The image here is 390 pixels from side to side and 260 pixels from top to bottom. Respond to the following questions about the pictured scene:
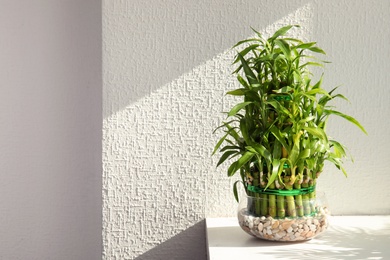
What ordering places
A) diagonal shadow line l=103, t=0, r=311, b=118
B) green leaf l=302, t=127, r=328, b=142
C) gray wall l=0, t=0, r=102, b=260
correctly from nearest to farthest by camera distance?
green leaf l=302, t=127, r=328, b=142 → diagonal shadow line l=103, t=0, r=311, b=118 → gray wall l=0, t=0, r=102, b=260

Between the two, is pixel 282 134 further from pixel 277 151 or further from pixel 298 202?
pixel 298 202

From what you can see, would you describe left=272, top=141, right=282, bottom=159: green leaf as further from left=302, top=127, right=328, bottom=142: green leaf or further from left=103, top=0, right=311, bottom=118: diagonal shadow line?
left=103, top=0, right=311, bottom=118: diagonal shadow line

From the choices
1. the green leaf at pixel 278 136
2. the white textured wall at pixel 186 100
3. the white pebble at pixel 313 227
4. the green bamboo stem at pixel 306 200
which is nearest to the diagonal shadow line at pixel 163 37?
the white textured wall at pixel 186 100

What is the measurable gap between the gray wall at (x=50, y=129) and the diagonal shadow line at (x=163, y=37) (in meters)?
0.23

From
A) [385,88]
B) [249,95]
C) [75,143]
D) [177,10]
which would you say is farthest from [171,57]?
[385,88]

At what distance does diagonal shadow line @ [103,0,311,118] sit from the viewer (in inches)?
74.6

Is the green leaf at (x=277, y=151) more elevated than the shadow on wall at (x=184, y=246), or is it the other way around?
the green leaf at (x=277, y=151)

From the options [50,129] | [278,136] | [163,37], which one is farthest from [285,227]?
[50,129]

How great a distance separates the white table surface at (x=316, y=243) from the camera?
1611 millimetres

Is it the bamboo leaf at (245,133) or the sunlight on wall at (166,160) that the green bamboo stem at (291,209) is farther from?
the sunlight on wall at (166,160)

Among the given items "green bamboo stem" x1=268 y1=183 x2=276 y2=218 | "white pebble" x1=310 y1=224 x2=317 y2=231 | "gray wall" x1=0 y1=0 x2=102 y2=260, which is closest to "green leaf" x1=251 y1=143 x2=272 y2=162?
"green bamboo stem" x1=268 y1=183 x2=276 y2=218

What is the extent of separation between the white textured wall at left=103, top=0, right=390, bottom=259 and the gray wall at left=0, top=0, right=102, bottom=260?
0.24 m

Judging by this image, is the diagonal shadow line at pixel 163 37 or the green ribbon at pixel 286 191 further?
the diagonal shadow line at pixel 163 37

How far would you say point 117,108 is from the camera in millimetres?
1918
